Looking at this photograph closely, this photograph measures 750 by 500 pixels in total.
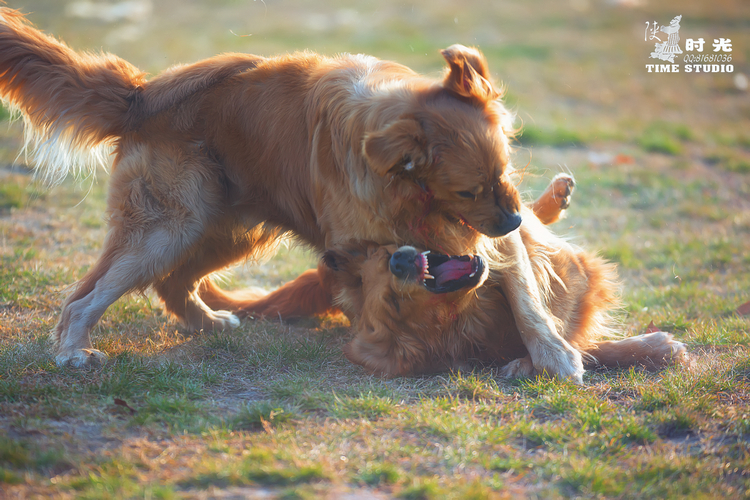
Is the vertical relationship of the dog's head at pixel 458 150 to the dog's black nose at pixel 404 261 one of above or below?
above

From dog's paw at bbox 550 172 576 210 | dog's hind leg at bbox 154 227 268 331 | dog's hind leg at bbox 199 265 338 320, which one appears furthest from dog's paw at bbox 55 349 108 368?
dog's paw at bbox 550 172 576 210

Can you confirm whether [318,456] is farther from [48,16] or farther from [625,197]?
[48,16]

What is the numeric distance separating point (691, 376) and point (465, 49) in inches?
96.4

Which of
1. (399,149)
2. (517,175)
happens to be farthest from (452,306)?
(399,149)

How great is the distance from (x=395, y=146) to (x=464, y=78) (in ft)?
2.21

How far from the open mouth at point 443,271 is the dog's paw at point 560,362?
2.05 ft

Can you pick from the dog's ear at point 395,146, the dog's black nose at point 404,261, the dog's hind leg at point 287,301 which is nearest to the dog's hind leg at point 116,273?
the dog's hind leg at point 287,301

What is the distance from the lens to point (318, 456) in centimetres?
288

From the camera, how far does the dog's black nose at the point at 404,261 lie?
3.83 m

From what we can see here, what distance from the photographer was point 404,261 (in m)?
3.83

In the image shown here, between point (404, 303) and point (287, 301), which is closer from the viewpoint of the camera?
point (404, 303)

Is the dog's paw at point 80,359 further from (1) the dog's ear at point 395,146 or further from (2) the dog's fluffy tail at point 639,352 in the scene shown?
(2) the dog's fluffy tail at point 639,352

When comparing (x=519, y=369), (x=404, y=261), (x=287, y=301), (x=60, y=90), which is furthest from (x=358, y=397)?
(x=60, y=90)

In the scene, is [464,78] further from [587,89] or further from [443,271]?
[587,89]
